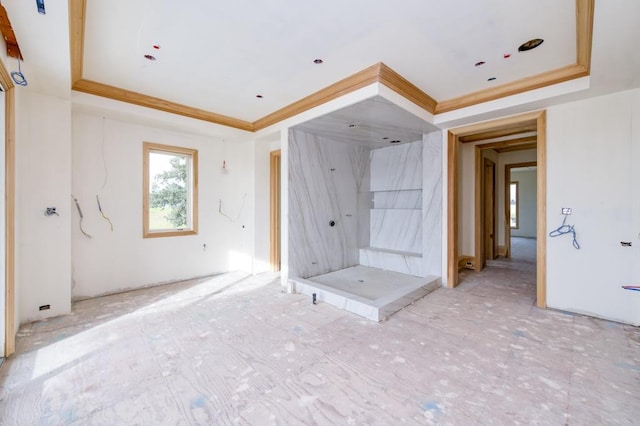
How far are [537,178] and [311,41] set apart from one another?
3031mm

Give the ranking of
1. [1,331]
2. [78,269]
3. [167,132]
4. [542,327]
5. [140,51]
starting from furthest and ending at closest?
[167,132] → [78,269] → [542,327] → [140,51] → [1,331]

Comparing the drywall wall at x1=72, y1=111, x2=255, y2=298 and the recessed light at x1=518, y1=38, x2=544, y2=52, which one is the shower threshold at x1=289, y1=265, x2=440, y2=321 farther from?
the recessed light at x1=518, y1=38, x2=544, y2=52

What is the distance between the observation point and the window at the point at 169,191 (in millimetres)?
4188

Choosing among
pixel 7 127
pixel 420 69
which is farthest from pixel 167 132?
pixel 420 69

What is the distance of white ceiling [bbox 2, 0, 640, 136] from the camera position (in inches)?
77.0

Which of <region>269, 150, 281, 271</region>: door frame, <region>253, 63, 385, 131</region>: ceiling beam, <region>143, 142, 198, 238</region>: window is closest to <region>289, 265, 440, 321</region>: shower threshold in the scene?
<region>269, 150, 281, 271</region>: door frame

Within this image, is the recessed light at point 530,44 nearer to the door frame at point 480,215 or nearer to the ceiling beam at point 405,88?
the ceiling beam at point 405,88

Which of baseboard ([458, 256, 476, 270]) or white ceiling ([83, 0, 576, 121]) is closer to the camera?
white ceiling ([83, 0, 576, 121])

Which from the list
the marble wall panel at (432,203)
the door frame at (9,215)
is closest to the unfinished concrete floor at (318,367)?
the door frame at (9,215)

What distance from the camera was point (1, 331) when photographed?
2.23 meters

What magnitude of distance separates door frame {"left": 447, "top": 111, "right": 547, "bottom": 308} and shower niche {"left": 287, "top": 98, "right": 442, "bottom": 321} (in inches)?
6.6

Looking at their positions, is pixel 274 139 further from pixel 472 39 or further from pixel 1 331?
pixel 1 331

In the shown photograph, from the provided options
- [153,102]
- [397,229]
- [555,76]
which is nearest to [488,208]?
[397,229]

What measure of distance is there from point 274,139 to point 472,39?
327 cm
